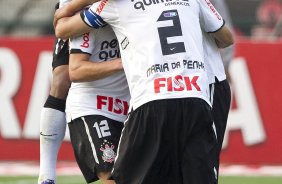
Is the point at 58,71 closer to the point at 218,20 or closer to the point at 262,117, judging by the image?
the point at 218,20

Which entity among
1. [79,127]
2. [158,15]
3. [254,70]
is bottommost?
[254,70]

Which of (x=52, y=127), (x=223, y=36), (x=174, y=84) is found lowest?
(x=52, y=127)

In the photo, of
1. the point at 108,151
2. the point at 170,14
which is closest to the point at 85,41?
the point at 108,151

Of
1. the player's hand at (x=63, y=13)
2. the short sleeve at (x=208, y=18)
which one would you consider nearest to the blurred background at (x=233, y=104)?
the player's hand at (x=63, y=13)

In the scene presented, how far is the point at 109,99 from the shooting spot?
639 centimetres

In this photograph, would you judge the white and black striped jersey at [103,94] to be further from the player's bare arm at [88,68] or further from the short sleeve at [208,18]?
the short sleeve at [208,18]

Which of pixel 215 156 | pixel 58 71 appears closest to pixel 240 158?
pixel 58 71

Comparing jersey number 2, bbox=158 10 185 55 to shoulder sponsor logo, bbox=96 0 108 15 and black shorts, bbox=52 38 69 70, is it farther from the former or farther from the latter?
black shorts, bbox=52 38 69 70

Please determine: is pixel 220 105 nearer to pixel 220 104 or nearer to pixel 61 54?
pixel 220 104

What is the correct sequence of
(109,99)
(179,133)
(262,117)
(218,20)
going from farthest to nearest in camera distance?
(262,117)
(109,99)
(218,20)
(179,133)

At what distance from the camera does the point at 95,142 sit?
6.31m

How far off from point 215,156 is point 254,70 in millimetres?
6750

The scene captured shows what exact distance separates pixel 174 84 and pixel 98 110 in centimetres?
106

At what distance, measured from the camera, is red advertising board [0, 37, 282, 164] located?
12039mm
